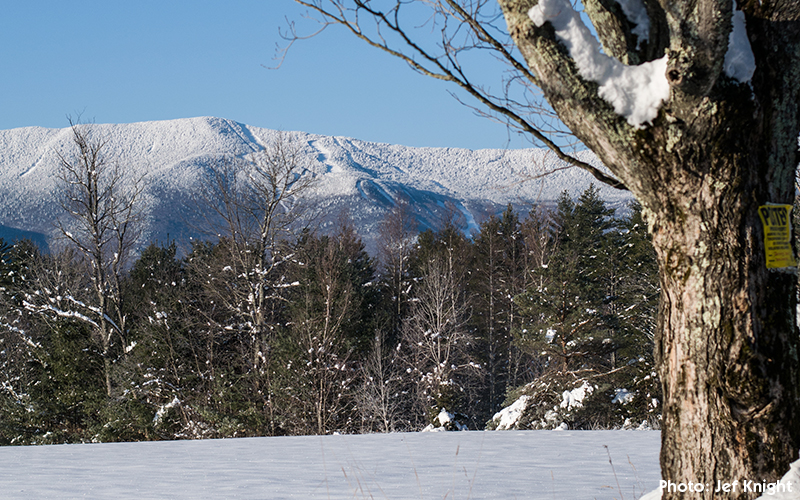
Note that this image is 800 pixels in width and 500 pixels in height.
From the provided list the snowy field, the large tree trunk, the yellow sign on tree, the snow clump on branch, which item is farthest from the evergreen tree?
the snow clump on branch

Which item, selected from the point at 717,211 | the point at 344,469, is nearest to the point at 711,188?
the point at 717,211

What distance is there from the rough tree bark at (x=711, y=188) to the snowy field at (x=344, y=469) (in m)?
1.69

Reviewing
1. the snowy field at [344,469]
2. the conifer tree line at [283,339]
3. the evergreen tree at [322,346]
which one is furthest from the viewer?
the evergreen tree at [322,346]

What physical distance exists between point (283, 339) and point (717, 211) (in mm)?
18659

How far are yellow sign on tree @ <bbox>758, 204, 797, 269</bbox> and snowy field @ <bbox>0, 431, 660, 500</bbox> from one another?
206 centimetres

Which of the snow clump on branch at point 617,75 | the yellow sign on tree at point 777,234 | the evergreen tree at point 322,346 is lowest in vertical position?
the evergreen tree at point 322,346

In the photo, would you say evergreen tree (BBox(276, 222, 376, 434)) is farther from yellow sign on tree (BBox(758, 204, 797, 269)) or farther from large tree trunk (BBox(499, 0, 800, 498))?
yellow sign on tree (BBox(758, 204, 797, 269))

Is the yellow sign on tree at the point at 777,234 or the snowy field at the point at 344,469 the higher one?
the yellow sign on tree at the point at 777,234

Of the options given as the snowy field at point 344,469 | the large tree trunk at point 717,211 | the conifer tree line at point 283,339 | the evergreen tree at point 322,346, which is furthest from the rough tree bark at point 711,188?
the evergreen tree at point 322,346

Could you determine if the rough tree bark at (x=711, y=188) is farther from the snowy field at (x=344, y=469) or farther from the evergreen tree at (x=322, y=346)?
the evergreen tree at (x=322, y=346)

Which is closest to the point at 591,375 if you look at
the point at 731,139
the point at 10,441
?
the point at 731,139

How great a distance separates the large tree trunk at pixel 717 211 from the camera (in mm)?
2197

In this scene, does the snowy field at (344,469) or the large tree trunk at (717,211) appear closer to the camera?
the large tree trunk at (717,211)

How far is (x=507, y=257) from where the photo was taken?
3269 centimetres
